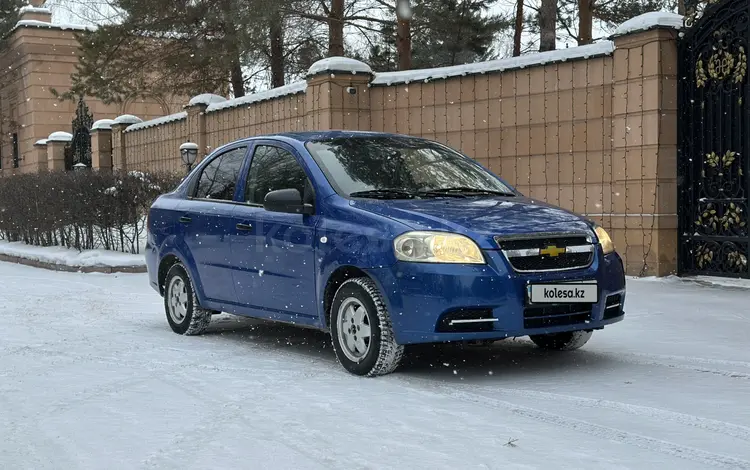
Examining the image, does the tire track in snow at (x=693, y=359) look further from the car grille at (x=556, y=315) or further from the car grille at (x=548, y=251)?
the car grille at (x=548, y=251)

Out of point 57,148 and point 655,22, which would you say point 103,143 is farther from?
point 655,22

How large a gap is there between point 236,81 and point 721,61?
59.9ft

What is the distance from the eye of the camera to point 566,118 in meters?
12.2

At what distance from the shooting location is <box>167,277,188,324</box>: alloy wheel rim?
8438mm

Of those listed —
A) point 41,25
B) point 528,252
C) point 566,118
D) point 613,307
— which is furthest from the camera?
point 41,25

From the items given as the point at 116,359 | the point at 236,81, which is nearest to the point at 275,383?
the point at 116,359

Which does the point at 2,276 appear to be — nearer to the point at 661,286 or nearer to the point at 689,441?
the point at 661,286

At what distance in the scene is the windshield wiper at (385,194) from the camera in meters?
6.64

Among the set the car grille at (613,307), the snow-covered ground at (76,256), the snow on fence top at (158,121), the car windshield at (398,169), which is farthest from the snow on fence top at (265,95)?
the car grille at (613,307)

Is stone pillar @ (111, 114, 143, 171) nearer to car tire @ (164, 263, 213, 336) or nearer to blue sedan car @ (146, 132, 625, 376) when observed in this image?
car tire @ (164, 263, 213, 336)

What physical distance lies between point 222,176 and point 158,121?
1631 cm

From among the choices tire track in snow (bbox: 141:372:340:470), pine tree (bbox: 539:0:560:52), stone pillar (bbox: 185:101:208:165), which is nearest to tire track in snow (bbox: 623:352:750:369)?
tire track in snow (bbox: 141:372:340:470)

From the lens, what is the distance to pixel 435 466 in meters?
4.23

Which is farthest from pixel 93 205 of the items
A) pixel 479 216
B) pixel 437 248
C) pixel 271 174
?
pixel 437 248
